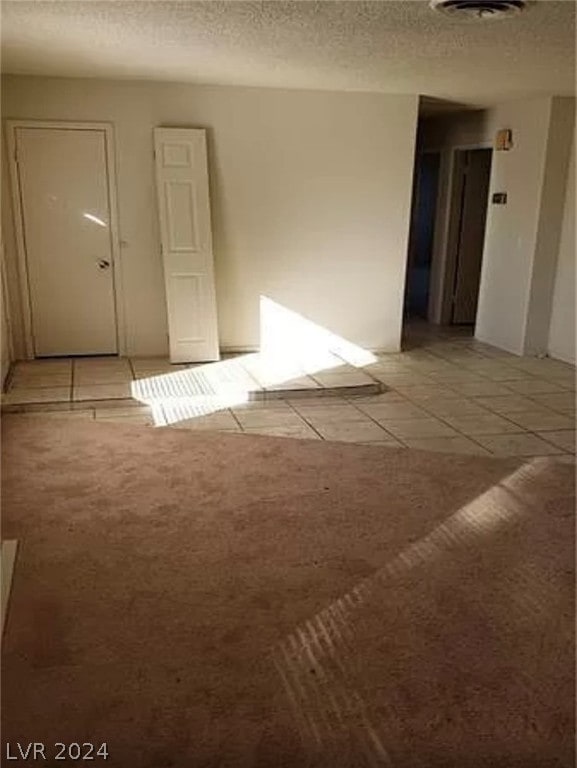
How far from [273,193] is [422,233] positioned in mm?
7088

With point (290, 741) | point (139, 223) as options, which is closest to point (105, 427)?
point (139, 223)

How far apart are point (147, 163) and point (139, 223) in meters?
0.49

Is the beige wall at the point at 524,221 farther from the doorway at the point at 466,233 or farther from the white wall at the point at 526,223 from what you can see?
the doorway at the point at 466,233

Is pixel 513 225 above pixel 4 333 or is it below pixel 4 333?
above

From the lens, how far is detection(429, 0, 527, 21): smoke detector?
2.88 meters

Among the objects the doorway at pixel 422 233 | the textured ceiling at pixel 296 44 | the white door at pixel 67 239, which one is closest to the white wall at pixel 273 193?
the white door at pixel 67 239

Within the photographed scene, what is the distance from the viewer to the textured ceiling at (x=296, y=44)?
312cm

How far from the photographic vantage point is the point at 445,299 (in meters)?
7.77

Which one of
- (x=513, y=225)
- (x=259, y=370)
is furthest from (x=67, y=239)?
(x=513, y=225)

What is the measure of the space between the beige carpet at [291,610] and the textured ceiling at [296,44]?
7.48ft

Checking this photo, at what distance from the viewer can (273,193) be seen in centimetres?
573

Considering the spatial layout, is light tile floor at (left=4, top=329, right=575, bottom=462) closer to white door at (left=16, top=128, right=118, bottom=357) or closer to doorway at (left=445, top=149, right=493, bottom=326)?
white door at (left=16, top=128, right=118, bottom=357)

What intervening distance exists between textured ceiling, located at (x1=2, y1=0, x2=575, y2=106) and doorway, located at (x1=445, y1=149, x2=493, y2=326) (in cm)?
197

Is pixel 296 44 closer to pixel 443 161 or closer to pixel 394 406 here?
pixel 394 406
